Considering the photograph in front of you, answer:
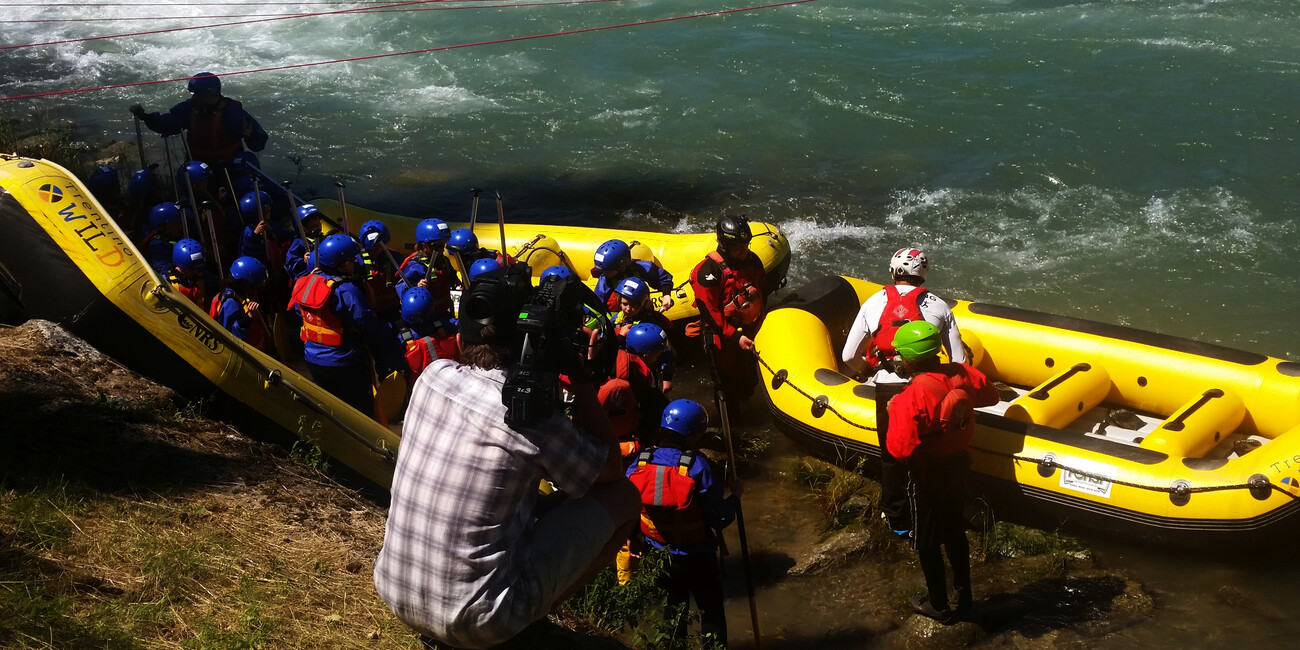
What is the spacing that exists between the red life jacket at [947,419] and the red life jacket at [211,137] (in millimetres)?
5733

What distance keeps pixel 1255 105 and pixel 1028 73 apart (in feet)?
10.0

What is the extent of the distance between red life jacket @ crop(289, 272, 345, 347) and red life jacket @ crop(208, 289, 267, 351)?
364mm

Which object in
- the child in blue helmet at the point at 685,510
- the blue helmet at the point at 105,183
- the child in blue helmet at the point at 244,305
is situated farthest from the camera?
the blue helmet at the point at 105,183

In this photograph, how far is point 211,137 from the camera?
819 centimetres

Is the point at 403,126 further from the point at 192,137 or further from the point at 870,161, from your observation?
the point at 192,137

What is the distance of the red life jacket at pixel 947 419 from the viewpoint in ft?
15.1

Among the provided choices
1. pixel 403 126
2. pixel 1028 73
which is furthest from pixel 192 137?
pixel 1028 73

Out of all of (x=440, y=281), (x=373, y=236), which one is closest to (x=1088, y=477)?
(x=440, y=281)

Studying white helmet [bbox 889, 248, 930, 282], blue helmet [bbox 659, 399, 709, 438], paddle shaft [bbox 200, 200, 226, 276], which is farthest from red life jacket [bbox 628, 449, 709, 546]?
paddle shaft [bbox 200, 200, 226, 276]

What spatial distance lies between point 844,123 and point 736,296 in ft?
28.5

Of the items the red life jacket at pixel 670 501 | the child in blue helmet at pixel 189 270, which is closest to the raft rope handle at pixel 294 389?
the child in blue helmet at pixel 189 270

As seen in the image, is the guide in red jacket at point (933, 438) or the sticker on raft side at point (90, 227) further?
the sticker on raft side at point (90, 227)

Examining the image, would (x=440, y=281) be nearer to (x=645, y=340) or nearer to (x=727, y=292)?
(x=645, y=340)

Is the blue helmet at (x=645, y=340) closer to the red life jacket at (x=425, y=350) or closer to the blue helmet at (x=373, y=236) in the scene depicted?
the red life jacket at (x=425, y=350)
